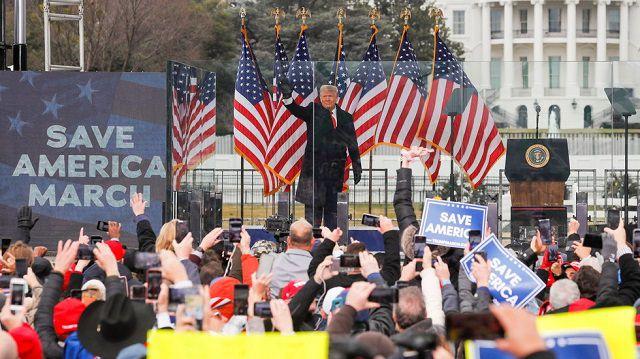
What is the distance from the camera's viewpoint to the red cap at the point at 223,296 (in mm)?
8422

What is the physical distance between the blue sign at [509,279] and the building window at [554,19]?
10794 cm

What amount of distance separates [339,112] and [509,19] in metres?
98.8

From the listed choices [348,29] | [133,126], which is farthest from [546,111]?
[348,29]

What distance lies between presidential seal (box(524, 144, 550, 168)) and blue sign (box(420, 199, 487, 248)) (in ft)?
24.5

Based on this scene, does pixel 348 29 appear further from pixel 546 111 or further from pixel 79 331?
pixel 79 331

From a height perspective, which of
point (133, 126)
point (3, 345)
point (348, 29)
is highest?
point (348, 29)

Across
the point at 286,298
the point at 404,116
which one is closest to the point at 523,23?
the point at 404,116

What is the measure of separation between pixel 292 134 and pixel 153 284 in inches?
487

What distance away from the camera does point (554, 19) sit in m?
116

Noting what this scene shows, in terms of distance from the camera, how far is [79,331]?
24.3ft

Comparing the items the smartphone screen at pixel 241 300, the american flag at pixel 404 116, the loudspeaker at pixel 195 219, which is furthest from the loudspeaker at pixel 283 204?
the smartphone screen at pixel 241 300

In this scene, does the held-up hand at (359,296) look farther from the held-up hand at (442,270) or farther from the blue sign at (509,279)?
the blue sign at (509,279)

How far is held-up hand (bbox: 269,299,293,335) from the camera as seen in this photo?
6.74 m

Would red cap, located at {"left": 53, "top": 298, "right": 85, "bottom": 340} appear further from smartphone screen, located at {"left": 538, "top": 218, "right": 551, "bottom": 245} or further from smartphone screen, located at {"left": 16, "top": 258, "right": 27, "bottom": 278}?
smartphone screen, located at {"left": 538, "top": 218, "right": 551, "bottom": 245}
